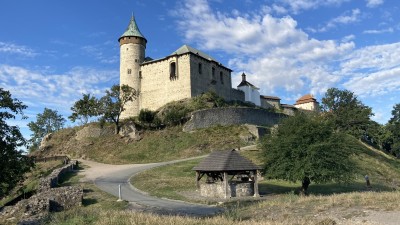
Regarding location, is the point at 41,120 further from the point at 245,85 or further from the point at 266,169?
the point at 266,169

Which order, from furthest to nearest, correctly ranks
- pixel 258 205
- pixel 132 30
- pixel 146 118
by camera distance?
pixel 132 30, pixel 146 118, pixel 258 205

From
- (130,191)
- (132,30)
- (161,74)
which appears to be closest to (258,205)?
(130,191)

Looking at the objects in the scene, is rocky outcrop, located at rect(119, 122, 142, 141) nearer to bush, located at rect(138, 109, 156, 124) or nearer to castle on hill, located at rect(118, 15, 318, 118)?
bush, located at rect(138, 109, 156, 124)

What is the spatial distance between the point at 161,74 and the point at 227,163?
132 ft

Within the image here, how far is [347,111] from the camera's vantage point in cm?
7212

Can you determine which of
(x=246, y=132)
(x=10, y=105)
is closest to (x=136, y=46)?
(x=246, y=132)

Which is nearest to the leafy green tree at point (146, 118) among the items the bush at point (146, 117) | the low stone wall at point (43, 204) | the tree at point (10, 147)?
the bush at point (146, 117)

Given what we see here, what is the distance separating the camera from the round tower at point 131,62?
64625mm

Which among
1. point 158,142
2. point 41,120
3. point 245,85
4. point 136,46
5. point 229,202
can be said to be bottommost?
point 229,202

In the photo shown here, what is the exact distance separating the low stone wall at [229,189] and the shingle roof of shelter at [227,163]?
4.02 feet

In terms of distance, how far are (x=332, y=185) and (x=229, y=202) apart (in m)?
13.7

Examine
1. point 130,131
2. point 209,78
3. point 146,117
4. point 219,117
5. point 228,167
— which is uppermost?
point 209,78

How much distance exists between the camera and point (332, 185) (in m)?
31.9

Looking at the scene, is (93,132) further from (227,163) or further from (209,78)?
(227,163)
